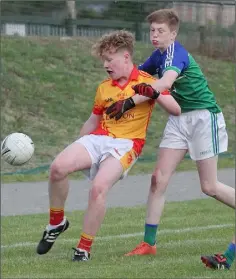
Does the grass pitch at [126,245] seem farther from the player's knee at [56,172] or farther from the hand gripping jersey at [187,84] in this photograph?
the hand gripping jersey at [187,84]

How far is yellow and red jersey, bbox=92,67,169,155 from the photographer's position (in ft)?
25.0

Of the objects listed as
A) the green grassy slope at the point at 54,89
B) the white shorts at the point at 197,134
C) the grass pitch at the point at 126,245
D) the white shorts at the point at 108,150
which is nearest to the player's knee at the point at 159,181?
the white shorts at the point at 197,134

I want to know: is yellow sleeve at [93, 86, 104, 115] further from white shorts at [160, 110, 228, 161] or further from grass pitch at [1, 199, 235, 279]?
grass pitch at [1, 199, 235, 279]

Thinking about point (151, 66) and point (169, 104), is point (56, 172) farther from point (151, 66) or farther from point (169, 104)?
point (151, 66)

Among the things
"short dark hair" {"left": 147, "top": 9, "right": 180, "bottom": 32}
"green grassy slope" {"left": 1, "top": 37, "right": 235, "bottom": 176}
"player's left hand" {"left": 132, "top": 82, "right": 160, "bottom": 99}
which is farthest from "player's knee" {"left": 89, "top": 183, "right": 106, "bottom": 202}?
"green grassy slope" {"left": 1, "top": 37, "right": 235, "bottom": 176}

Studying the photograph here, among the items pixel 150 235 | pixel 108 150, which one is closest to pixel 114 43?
pixel 108 150

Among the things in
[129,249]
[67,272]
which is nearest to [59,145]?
[129,249]

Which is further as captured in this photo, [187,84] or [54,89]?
[54,89]

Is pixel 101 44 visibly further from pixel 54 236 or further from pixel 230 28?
pixel 230 28

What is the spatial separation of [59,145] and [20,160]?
10.9 metres

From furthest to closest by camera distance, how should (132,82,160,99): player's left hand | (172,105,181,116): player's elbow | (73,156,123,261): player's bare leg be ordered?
(172,105,181,116): player's elbow < (73,156,123,261): player's bare leg < (132,82,160,99): player's left hand

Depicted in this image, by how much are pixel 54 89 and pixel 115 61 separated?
13.5m

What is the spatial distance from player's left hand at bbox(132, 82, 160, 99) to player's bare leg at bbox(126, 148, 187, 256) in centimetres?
74

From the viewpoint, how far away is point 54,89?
2102 centimetres
